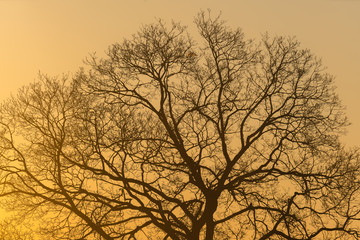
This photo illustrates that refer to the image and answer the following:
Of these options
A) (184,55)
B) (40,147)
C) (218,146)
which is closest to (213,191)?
(218,146)

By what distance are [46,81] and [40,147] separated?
222 cm

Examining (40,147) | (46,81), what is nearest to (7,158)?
(40,147)

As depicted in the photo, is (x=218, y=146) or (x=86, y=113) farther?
(x=218, y=146)

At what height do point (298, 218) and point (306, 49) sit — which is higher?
point (306, 49)

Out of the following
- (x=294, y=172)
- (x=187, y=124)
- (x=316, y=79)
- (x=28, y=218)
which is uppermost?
(x=316, y=79)

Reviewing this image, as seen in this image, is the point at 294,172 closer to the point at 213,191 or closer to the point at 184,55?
the point at 213,191

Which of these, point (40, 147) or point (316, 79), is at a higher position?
point (316, 79)

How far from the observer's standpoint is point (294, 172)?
1944 centimetres

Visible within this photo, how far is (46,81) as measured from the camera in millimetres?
18750

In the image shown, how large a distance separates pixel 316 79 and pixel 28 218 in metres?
10.9

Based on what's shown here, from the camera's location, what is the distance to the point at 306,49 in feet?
64.8

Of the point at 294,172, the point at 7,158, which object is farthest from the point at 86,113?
the point at 294,172

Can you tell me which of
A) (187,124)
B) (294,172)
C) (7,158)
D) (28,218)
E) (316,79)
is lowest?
(28,218)

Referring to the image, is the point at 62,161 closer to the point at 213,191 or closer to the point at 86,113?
the point at 86,113
